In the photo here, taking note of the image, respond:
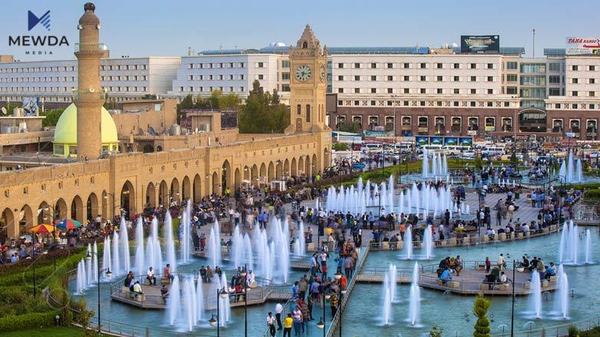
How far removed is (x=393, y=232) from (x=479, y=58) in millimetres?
67858

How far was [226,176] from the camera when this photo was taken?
6681 cm

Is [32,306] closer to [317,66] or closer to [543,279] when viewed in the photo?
[543,279]

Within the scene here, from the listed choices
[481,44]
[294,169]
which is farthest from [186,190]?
[481,44]

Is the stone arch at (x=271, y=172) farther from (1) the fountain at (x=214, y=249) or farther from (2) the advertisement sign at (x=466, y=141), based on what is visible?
(1) the fountain at (x=214, y=249)

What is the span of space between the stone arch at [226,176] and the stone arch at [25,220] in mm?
20905

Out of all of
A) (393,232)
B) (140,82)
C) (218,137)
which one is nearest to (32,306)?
(393,232)

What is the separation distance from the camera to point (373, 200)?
2425 inches

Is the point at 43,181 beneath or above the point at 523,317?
above

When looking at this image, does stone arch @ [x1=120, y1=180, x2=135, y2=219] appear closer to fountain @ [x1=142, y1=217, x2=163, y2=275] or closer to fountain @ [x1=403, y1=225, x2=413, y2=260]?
fountain @ [x1=142, y1=217, x2=163, y2=275]

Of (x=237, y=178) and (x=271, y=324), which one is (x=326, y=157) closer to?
(x=237, y=178)

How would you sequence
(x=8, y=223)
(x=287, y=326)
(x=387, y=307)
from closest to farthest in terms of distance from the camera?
(x=287, y=326), (x=387, y=307), (x=8, y=223)

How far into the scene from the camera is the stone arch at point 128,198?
54000 millimetres

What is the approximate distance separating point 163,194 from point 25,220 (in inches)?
522

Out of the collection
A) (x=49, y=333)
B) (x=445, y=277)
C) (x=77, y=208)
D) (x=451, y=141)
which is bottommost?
(x=49, y=333)
